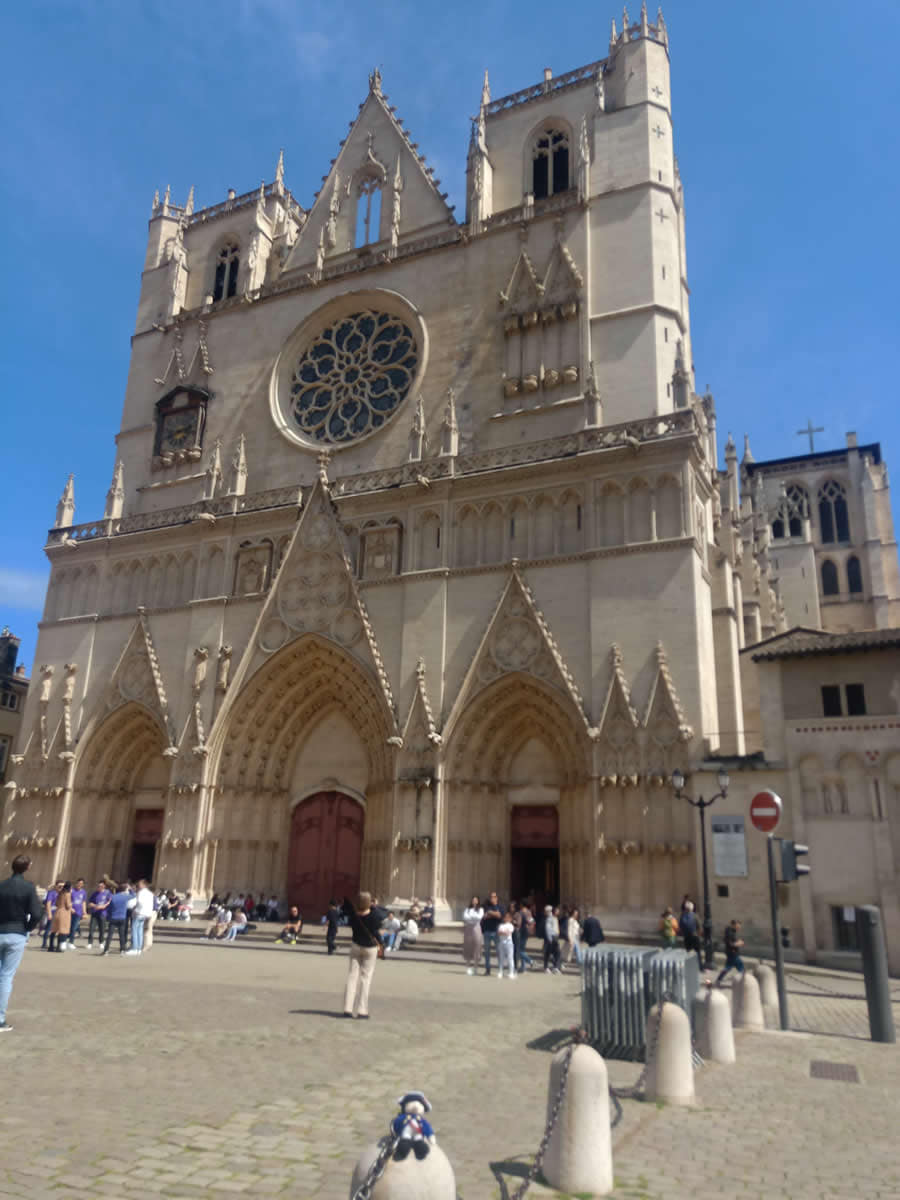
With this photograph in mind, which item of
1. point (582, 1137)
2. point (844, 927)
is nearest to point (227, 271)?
point (844, 927)

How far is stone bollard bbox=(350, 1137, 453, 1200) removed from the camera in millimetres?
3818

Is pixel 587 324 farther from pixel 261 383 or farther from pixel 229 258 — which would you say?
A: pixel 229 258

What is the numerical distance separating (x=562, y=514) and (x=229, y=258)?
73.8 feet

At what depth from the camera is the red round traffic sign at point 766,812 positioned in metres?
11.7

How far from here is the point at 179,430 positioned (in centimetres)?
3512

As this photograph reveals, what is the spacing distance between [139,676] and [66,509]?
9050 mm

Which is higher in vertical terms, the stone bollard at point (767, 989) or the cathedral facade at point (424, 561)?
the cathedral facade at point (424, 561)

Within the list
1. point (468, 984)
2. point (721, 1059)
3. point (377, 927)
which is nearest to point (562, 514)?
point (468, 984)

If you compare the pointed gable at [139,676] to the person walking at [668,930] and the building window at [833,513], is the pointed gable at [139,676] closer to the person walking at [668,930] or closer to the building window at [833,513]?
the person walking at [668,930]

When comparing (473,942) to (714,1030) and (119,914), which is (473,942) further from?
(714,1030)

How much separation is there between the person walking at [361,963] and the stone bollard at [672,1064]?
427cm

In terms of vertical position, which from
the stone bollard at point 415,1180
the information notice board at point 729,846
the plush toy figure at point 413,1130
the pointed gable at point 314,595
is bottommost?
the stone bollard at point 415,1180

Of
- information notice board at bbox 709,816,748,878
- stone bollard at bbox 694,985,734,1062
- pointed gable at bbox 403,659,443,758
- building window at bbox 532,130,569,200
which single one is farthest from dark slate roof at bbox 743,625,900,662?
building window at bbox 532,130,569,200

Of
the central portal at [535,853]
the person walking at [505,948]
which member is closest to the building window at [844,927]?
the central portal at [535,853]
